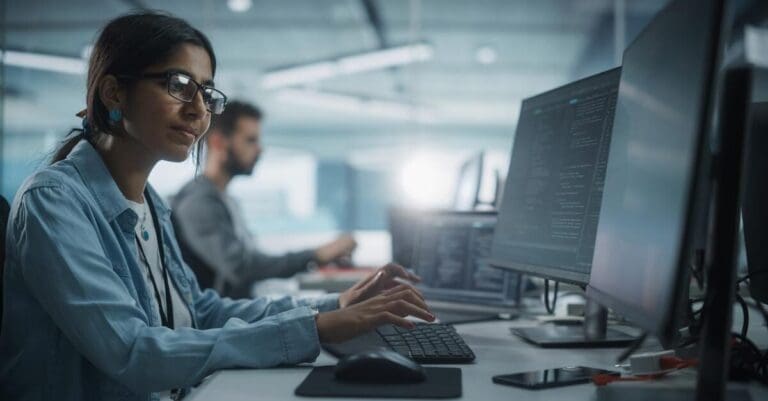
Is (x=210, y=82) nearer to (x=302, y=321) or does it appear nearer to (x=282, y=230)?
(x=302, y=321)

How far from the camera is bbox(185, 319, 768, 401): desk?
906 millimetres

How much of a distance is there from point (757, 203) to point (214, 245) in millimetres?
2601

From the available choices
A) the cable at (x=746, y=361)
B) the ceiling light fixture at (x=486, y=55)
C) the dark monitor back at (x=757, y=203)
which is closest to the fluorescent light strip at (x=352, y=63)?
the ceiling light fixture at (x=486, y=55)

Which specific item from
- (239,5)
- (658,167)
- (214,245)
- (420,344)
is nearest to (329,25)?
(239,5)

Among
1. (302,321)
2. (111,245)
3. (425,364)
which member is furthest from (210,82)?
(425,364)

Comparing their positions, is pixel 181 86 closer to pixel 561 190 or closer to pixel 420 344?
pixel 420 344

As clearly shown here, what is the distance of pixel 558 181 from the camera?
1.39 m

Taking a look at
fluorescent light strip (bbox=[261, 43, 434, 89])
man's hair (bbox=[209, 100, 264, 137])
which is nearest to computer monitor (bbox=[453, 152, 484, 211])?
man's hair (bbox=[209, 100, 264, 137])

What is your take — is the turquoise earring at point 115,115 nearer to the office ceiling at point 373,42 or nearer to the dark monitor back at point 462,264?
the dark monitor back at point 462,264

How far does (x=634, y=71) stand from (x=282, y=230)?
10.6m

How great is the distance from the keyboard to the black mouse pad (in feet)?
0.43

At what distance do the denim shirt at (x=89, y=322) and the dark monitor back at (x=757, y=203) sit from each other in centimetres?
75

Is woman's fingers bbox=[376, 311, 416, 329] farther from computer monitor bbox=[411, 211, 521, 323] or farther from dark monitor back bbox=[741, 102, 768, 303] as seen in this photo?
computer monitor bbox=[411, 211, 521, 323]

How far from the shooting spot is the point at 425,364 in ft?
3.65
